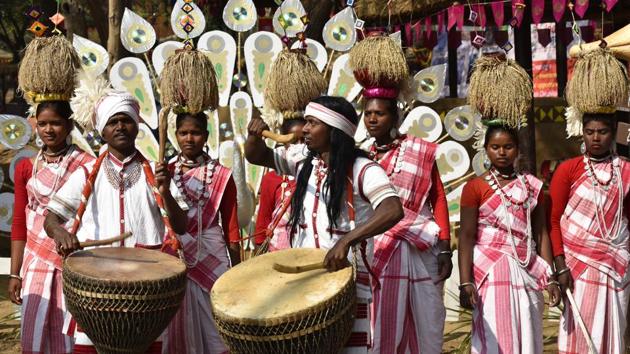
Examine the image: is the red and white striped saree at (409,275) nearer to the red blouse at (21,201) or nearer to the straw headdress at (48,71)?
the straw headdress at (48,71)

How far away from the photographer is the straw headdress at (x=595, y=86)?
19.9 ft

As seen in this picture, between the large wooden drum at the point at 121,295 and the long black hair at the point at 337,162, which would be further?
the long black hair at the point at 337,162

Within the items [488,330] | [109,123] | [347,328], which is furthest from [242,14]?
[347,328]

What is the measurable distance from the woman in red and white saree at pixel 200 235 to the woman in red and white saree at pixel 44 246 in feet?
1.95

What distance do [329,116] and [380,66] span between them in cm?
150

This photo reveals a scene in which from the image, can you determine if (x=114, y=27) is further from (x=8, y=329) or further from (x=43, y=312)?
(x=43, y=312)

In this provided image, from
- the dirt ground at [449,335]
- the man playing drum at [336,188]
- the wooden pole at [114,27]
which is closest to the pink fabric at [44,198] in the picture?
the man playing drum at [336,188]

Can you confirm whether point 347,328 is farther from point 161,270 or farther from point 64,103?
point 64,103

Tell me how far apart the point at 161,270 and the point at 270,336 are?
0.84 m

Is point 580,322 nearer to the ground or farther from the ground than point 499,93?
nearer to the ground

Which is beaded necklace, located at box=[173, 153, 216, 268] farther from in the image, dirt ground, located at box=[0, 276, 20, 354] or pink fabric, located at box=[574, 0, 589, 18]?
pink fabric, located at box=[574, 0, 589, 18]

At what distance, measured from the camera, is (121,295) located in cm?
448

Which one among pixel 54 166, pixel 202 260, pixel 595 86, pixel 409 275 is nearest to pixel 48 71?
pixel 54 166

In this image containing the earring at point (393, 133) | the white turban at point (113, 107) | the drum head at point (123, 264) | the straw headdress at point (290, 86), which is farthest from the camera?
the straw headdress at point (290, 86)
